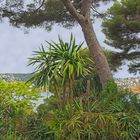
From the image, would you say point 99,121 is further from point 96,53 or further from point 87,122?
point 96,53

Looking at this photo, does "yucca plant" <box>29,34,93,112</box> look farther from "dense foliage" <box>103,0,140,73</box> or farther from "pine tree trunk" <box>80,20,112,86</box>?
"dense foliage" <box>103,0,140,73</box>

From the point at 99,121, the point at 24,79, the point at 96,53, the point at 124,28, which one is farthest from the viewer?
the point at 124,28

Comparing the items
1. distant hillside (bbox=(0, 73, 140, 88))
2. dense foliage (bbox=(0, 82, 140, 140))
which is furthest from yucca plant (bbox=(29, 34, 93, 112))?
distant hillside (bbox=(0, 73, 140, 88))

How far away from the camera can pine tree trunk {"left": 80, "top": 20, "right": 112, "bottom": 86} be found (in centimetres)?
1209

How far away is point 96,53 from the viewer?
12266mm

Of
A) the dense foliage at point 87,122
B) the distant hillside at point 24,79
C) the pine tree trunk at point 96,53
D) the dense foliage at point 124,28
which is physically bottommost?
the dense foliage at point 87,122

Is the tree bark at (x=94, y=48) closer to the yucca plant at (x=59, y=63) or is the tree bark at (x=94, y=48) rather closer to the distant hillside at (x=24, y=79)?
the yucca plant at (x=59, y=63)

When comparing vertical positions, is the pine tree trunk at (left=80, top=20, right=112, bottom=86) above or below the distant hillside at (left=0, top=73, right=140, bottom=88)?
above

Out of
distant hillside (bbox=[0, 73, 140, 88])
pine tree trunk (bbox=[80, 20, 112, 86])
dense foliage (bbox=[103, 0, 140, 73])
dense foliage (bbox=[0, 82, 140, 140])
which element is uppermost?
dense foliage (bbox=[103, 0, 140, 73])

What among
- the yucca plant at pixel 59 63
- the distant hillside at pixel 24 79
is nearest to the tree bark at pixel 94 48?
the yucca plant at pixel 59 63

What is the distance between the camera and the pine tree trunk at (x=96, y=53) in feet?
39.7

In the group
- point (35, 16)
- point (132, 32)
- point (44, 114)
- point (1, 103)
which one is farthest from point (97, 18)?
point (44, 114)

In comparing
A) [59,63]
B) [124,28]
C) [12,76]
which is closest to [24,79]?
[12,76]

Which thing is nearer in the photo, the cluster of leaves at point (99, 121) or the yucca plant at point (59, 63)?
the cluster of leaves at point (99, 121)
